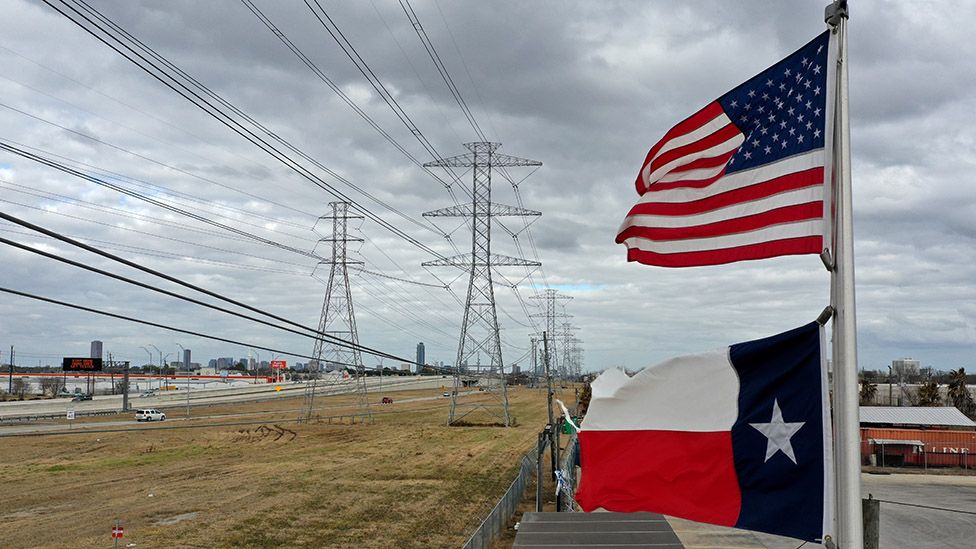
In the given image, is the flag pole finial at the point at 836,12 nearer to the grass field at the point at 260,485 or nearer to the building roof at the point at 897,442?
the grass field at the point at 260,485

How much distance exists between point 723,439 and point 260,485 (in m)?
41.1

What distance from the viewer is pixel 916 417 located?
64375mm

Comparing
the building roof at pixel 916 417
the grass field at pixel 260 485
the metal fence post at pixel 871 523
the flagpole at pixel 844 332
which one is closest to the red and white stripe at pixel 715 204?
the flagpole at pixel 844 332

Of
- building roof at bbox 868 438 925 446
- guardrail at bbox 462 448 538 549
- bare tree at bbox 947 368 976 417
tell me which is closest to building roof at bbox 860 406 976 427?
building roof at bbox 868 438 925 446

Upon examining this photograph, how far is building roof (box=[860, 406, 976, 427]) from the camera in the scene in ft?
Answer: 209

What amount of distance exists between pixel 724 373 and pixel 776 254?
1.21 meters

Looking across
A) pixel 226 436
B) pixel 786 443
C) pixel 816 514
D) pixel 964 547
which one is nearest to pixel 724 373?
pixel 786 443

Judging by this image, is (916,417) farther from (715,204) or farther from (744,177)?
(744,177)

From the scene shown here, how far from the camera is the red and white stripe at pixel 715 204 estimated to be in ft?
22.2

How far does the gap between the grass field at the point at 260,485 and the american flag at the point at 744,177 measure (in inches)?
934

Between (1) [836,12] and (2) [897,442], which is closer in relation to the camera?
(1) [836,12]

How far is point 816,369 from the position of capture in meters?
6.49

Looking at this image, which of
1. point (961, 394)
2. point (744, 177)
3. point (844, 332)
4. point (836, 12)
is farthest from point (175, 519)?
point (961, 394)

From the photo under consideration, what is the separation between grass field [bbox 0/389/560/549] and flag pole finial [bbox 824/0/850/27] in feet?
85.3
